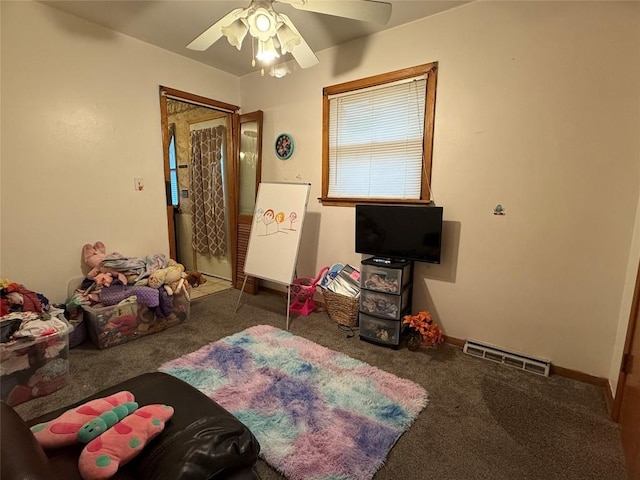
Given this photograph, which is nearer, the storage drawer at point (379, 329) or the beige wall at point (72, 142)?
the beige wall at point (72, 142)

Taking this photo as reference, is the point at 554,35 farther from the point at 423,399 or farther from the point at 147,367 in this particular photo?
the point at 147,367

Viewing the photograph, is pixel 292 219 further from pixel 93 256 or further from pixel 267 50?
pixel 93 256

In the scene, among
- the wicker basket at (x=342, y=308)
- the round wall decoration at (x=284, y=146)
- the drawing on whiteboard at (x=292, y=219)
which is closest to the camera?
the wicker basket at (x=342, y=308)

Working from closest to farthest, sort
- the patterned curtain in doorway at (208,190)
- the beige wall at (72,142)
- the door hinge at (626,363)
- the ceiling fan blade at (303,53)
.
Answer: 1. the door hinge at (626,363)
2. the ceiling fan blade at (303,53)
3. the beige wall at (72,142)
4. the patterned curtain in doorway at (208,190)

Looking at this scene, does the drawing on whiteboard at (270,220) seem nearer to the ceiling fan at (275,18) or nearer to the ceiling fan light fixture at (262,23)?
the ceiling fan at (275,18)

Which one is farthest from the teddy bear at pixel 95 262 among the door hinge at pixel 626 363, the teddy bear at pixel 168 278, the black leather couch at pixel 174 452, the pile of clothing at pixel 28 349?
the door hinge at pixel 626 363

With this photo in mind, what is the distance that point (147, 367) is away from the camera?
2.21 m

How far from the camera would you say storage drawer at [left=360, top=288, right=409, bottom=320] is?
8.12 ft

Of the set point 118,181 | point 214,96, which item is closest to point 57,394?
point 118,181

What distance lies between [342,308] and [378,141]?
5.18 feet

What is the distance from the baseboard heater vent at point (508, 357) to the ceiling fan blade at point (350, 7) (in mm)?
2440

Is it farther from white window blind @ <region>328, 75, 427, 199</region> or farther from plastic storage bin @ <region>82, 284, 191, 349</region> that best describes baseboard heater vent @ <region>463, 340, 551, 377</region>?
plastic storage bin @ <region>82, 284, 191, 349</region>

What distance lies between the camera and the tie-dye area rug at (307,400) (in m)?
1.46

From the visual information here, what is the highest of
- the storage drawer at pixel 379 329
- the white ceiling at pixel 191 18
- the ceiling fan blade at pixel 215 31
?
the white ceiling at pixel 191 18
